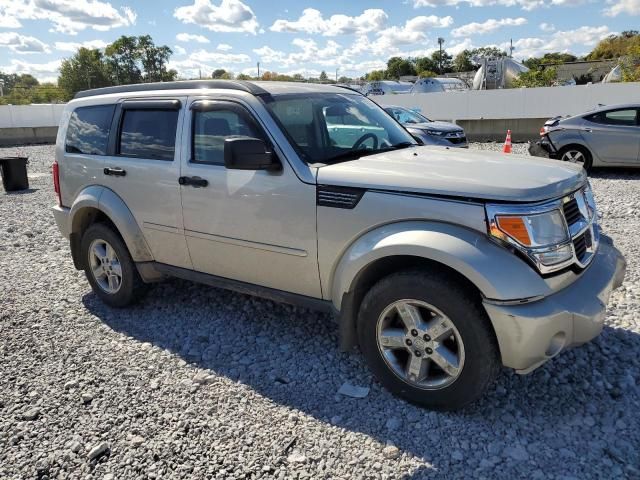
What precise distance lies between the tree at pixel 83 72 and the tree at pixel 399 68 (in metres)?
49.9

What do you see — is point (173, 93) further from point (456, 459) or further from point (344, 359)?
point (456, 459)

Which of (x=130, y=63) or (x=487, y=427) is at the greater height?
(x=130, y=63)

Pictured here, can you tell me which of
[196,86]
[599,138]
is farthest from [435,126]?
[196,86]

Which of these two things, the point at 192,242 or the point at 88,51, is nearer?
the point at 192,242

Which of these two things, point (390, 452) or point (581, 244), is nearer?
point (390, 452)

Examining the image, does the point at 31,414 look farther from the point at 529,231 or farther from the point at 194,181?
the point at 529,231

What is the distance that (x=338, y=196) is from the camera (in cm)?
328

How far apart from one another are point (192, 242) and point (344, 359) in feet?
4.79

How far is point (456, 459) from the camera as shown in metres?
2.79

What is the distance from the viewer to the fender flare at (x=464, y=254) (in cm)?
275

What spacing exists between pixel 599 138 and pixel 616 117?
1.67ft

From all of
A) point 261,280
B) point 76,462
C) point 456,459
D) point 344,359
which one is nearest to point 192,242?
point 261,280

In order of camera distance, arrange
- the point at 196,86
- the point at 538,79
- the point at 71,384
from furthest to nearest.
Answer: the point at 538,79 < the point at 196,86 < the point at 71,384

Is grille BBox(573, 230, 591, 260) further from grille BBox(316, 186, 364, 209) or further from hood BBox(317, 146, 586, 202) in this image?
grille BBox(316, 186, 364, 209)
